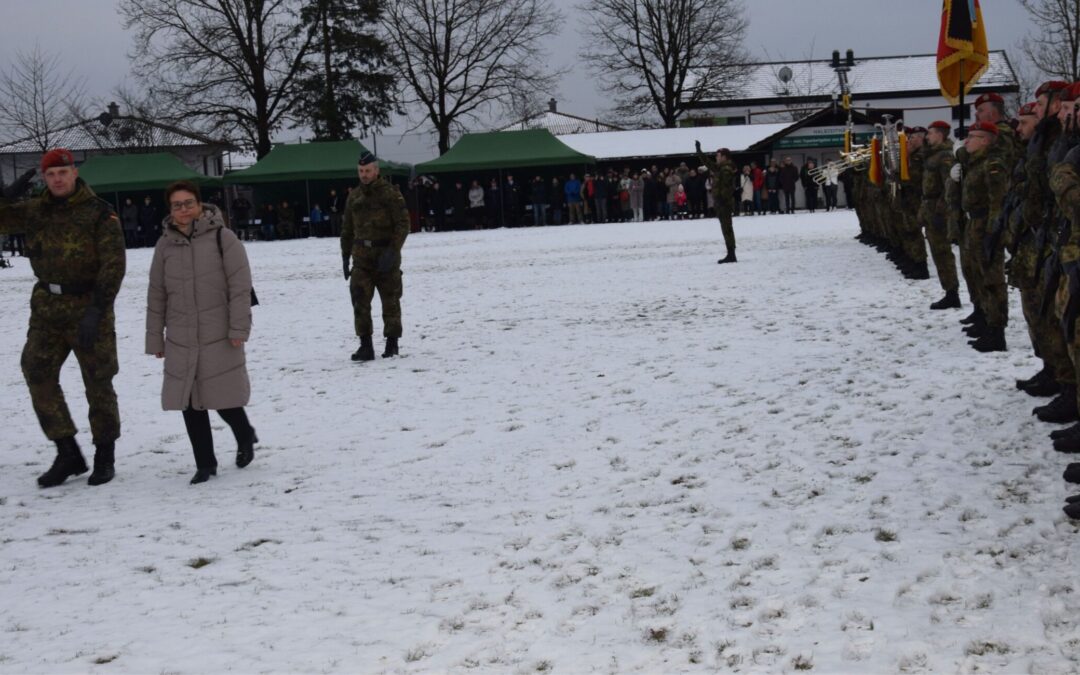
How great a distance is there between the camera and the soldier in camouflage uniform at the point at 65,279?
6.60 meters

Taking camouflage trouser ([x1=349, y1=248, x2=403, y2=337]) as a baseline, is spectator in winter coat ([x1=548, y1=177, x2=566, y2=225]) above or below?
above

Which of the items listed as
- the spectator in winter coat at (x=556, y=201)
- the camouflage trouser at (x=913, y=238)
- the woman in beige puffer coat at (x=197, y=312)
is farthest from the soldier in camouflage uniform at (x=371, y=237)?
the spectator in winter coat at (x=556, y=201)

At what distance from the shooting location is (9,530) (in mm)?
5918

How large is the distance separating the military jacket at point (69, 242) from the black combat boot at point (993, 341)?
626 centimetres

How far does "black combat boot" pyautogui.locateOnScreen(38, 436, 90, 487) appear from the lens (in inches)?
269

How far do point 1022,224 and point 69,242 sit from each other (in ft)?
17.6

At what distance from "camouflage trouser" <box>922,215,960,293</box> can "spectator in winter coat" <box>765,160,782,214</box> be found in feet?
90.0

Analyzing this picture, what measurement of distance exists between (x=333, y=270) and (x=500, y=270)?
4.10 m

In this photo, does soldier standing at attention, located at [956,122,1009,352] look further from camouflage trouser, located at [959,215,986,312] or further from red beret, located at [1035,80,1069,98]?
red beret, located at [1035,80,1069,98]

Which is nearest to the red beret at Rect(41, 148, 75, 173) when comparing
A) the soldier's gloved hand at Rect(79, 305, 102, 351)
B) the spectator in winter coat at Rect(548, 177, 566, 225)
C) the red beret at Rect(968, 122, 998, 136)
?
the soldier's gloved hand at Rect(79, 305, 102, 351)

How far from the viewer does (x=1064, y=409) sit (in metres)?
6.59

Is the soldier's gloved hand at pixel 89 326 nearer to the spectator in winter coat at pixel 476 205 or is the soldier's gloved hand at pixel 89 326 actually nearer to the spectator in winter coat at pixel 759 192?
the spectator in winter coat at pixel 476 205

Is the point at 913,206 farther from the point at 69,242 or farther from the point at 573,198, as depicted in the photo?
the point at 573,198

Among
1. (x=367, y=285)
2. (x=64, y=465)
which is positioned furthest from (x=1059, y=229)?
(x=367, y=285)
